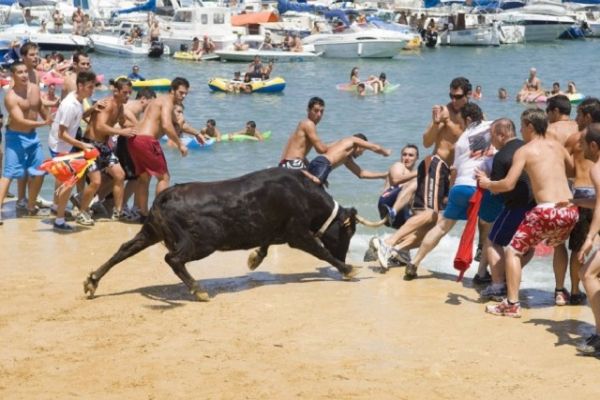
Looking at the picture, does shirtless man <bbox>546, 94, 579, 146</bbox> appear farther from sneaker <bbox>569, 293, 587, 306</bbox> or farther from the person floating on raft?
the person floating on raft

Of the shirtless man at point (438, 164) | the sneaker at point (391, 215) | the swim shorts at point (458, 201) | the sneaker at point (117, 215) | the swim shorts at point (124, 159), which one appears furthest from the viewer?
the sneaker at point (117, 215)

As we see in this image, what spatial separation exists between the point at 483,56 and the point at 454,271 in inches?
1698

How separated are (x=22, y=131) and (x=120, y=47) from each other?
38653mm

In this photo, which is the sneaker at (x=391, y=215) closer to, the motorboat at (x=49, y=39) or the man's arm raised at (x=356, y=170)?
the man's arm raised at (x=356, y=170)

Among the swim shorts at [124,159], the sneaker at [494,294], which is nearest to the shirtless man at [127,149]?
the swim shorts at [124,159]

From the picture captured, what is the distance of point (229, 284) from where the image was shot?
10.0 m

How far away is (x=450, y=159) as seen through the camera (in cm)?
1051

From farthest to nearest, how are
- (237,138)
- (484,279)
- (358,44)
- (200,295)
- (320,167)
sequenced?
(358,44) < (237,138) < (320,167) < (484,279) < (200,295)

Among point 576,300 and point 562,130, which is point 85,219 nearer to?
point 562,130

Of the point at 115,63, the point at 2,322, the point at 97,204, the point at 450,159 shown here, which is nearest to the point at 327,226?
the point at 450,159

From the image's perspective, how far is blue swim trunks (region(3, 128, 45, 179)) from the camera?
40.5 ft

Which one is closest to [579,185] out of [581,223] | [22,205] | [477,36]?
[581,223]

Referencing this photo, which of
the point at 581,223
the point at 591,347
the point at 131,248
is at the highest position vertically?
the point at 581,223

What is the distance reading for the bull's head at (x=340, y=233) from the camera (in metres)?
10.1
